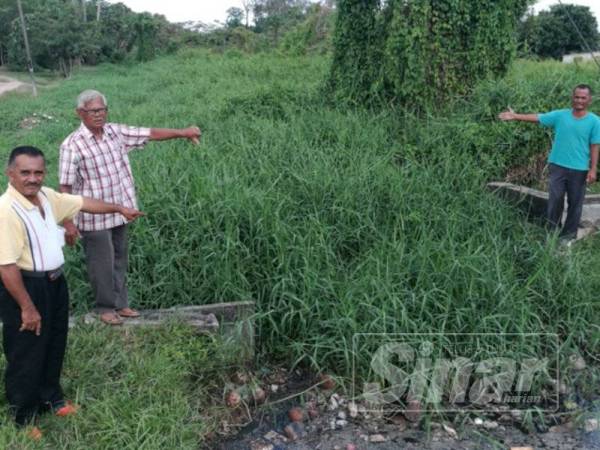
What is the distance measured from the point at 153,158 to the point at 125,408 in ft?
11.2

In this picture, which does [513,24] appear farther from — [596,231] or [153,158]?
[153,158]

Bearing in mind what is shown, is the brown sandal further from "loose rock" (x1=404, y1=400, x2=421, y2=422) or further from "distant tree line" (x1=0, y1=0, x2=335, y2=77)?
"distant tree line" (x1=0, y1=0, x2=335, y2=77)

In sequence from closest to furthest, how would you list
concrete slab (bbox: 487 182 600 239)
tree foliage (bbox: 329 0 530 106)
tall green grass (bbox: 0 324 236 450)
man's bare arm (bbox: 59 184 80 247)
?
tall green grass (bbox: 0 324 236 450), man's bare arm (bbox: 59 184 80 247), concrete slab (bbox: 487 182 600 239), tree foliage (bbox: 329 0 530 106)

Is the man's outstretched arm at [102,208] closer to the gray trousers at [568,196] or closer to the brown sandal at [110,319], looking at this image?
the brown sandal at [110,319]

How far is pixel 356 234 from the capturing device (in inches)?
176

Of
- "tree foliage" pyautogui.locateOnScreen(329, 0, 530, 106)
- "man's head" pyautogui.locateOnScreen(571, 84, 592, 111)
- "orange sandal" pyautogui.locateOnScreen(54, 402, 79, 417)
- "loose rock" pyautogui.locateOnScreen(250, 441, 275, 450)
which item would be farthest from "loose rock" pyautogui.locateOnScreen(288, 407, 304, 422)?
"tree foliage" pyautogui.locateOnScreen(329, 0, 530, 106)

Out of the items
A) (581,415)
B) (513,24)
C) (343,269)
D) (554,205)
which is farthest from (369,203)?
(513,24)

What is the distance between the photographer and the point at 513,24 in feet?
24.2

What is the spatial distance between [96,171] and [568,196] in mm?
3957

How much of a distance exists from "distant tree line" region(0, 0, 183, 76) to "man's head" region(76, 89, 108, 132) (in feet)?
89.8

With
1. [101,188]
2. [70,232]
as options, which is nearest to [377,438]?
[70,232]

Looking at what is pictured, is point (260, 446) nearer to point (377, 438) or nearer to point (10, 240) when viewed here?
point (377, 438)

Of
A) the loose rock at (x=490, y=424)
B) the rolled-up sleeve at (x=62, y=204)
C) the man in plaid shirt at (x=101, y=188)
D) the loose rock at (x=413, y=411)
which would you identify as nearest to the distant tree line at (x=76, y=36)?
the man in plaid shirt at (x=101, y=188)

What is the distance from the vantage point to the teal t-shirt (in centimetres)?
474
